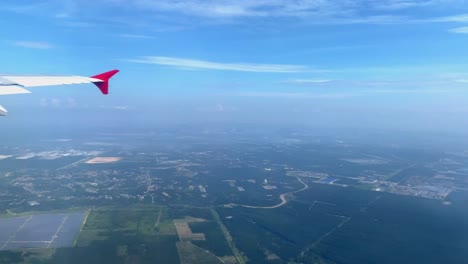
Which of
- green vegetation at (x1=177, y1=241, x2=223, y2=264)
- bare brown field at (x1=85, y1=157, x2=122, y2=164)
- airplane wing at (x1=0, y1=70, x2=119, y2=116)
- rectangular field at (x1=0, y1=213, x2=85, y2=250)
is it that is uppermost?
airplane wing at (x1=0, y1=70, x2=119, y2=116)

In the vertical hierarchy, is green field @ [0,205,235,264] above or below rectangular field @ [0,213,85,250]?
below

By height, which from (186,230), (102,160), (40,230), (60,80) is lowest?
(186,230)

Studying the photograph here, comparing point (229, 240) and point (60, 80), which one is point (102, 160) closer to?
point (229, 240)

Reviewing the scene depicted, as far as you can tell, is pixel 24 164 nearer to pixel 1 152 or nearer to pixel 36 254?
pixel 1 152

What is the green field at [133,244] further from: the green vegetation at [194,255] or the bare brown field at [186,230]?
the bare brown field at [186,230]

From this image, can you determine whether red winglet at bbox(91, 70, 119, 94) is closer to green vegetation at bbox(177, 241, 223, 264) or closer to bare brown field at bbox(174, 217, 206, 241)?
green vegetation at bbox(177, 241, 223, 264)

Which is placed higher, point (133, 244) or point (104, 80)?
point (104, 80)

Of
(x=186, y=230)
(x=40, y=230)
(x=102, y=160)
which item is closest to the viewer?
(x=40, y=230)

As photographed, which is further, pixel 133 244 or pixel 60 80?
pixel 133 244

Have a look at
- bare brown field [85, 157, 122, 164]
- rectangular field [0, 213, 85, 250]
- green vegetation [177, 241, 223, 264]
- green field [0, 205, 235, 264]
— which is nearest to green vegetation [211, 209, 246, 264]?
green field [0, 205, 235, 264]

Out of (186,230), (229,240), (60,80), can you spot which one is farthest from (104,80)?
(186,230)

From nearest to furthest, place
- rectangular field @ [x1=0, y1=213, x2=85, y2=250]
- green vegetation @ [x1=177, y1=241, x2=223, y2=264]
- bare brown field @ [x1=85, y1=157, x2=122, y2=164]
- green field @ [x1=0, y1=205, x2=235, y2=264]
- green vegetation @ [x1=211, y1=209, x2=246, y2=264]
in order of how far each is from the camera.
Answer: green field @ [x1=0, y1=205, x2=235, y2=264] < green vegetation @ [x1=177, y1=241, x2=223, y2=264] < green vegetation @ [x1=211, y1=209, x2=246, y2=264] < rectangular field @ [x1=0, y1=213, x2=85, y2=250] < bare brown field @ [x1=85, y1=157, x2=122, y2=164]

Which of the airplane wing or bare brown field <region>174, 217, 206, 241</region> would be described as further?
bare brown field <region>174, 217, 206, 241</region>
